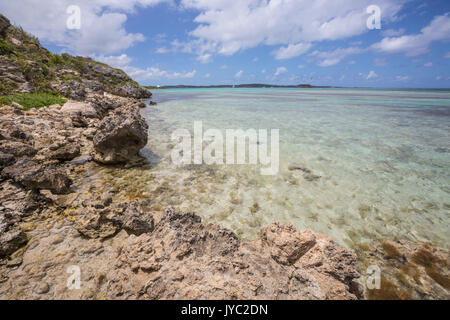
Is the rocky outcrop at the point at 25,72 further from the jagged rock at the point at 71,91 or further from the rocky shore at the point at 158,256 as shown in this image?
the rocky shore at the point at 158,256

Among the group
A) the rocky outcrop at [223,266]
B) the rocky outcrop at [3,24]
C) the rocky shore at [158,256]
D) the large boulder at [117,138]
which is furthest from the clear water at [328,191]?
the rocky outcrop at [3,24]

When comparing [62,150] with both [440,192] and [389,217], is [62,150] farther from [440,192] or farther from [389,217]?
[440,192]

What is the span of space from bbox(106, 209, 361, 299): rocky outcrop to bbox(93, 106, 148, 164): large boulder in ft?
15.6

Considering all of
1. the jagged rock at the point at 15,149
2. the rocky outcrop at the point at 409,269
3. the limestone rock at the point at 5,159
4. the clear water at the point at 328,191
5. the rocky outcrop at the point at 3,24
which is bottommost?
the rocky outcrop at the point at 409,269

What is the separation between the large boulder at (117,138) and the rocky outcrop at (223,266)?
4.75m

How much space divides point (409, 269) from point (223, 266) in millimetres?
3475

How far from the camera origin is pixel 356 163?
7.49 m

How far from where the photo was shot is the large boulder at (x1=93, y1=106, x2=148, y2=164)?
6.42 meters

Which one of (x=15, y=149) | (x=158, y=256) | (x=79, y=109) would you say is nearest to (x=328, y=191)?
(x=158, y=256)

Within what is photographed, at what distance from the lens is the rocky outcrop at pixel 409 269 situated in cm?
285

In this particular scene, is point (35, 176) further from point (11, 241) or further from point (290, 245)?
point (290, 245)

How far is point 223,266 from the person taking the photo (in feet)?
7.56
